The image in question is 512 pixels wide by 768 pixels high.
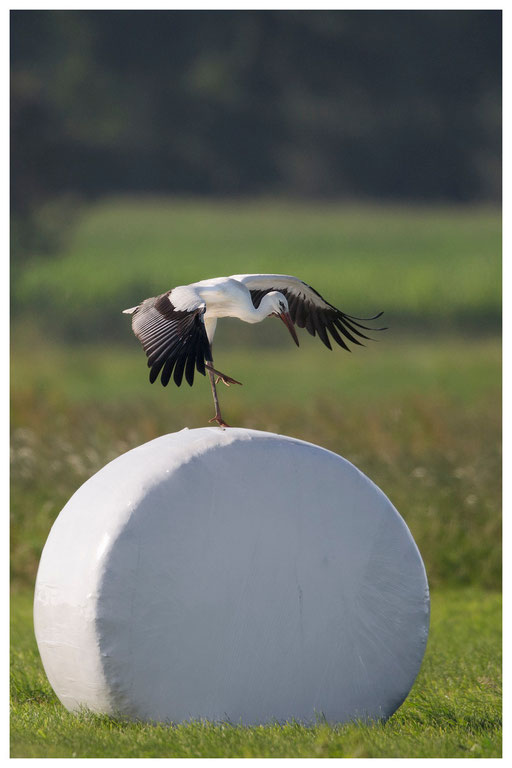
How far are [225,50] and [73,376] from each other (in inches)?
863

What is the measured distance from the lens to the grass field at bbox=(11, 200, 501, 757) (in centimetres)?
670

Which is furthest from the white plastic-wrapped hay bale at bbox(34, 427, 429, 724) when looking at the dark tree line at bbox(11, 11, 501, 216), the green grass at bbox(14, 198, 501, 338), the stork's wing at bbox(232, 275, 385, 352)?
the dark tree line at bbox(11, 11, 501, 216)

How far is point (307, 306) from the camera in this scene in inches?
300

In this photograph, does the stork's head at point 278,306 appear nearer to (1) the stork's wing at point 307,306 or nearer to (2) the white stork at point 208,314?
(2) the white stork at point 208,314

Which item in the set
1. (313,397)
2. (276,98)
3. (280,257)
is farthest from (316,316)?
(276,98)

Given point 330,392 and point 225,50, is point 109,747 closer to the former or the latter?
point 330,392

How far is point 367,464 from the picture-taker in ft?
43.5

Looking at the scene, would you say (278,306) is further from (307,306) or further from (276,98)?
(276,98)

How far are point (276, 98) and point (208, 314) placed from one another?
4219 cm

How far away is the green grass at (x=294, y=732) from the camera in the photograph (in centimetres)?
591

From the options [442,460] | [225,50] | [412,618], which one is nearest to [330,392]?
[442,460]

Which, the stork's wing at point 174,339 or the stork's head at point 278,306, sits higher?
the stork's head at point 278,306

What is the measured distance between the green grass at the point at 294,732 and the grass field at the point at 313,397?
1 cm

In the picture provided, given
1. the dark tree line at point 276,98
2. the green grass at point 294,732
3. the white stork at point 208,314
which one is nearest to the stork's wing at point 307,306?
the white stork at point 208,314
